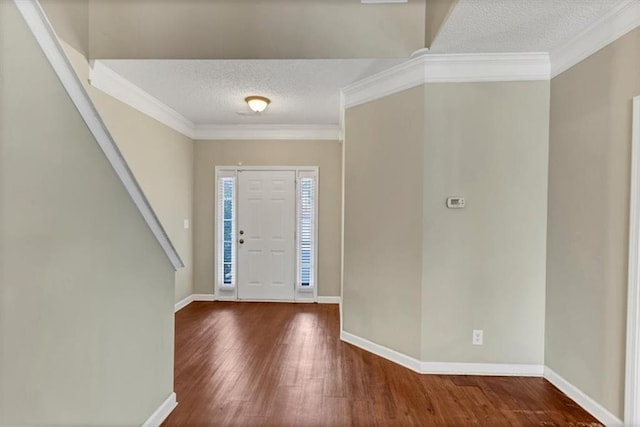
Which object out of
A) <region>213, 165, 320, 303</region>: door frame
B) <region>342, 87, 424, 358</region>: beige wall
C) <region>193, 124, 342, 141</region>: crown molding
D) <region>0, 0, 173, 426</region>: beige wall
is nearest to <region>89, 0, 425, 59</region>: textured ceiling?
<region>342, 87, 424, 358</region>: beige wall

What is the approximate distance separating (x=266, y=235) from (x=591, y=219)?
371 centimetres

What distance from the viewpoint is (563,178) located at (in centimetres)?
241

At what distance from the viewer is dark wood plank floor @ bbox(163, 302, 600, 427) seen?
2080 millimetres

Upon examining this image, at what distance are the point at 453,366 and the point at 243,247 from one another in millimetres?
3189

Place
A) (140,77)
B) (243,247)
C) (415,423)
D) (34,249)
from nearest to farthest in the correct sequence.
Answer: (34,249), (415,423), (140,77), (243,247)

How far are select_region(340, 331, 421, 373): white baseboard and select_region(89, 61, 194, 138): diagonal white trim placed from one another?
129 inches

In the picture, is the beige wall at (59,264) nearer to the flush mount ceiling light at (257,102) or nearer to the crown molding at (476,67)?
the flush mount ceiling light at (257,102)

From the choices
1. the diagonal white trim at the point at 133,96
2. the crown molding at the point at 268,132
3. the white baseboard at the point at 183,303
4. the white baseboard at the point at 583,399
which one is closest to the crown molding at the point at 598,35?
the white baseboard at the point at 583,399

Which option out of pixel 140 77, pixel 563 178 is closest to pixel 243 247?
pixel 140 77

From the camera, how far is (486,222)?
262 cm

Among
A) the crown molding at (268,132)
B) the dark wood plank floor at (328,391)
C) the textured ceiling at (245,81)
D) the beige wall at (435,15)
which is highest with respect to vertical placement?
the beige wall at (435,15)

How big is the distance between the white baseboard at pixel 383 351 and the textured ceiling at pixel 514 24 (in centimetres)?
255

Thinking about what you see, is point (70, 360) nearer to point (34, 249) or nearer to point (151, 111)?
point (34, 249)

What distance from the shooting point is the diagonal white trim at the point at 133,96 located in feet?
9.46
